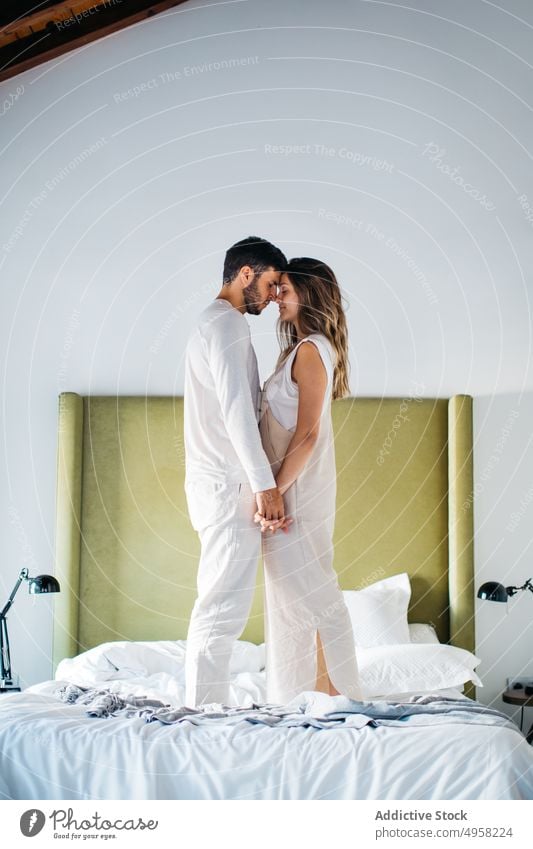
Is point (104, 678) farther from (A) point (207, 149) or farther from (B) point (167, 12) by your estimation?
(B) point (167, 12)

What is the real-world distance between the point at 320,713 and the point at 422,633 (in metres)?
1.33

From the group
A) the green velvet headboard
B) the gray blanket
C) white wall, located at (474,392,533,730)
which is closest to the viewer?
the gray blanket

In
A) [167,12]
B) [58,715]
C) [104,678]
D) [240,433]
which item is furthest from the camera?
[167,12]

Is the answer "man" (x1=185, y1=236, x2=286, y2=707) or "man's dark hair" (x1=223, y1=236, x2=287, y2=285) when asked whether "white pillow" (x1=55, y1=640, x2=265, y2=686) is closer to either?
"man" (x1=185, y1=236, x2=286, y2=707)

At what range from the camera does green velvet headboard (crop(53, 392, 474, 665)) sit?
3039 millimetres

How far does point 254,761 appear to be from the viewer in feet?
5.42

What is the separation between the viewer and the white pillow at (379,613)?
9.79 feet

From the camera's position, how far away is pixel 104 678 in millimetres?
2654

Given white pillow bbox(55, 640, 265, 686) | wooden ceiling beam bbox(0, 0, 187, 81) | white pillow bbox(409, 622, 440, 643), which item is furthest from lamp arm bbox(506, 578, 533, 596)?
wooden ceiling beam bbox(0, 0, 187, 81)

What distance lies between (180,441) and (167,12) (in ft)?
4.57

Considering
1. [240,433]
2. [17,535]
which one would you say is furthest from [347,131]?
[17,535]

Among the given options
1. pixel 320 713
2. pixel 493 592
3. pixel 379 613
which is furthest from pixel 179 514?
pixel 320 713

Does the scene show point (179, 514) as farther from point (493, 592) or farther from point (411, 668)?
point (493, 592)

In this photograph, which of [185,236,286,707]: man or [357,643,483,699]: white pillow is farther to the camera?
[357,643,483,699]: white pillow
